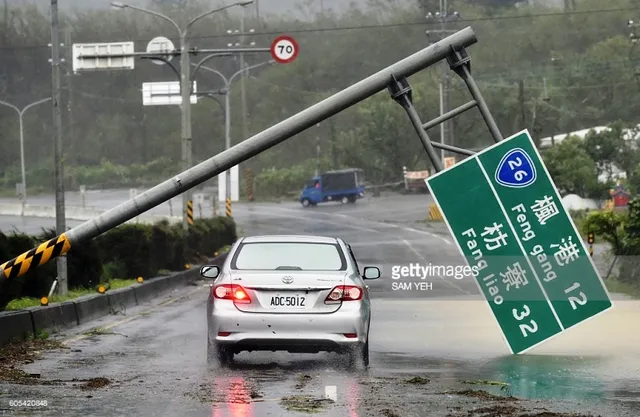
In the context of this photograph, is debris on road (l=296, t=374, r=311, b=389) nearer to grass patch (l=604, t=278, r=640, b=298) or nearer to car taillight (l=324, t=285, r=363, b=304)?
car taillight (l=324, t=285, r=363, b=304)

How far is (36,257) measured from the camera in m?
15.4

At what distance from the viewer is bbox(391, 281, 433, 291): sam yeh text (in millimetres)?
30427

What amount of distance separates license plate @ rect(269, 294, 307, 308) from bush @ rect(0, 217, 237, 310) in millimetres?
4333

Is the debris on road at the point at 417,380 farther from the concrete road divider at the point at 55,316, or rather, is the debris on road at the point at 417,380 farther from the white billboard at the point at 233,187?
the white billboard at the point at 233,187

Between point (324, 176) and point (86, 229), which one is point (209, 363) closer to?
point (86, 229)

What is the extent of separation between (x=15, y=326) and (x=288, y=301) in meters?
4.52

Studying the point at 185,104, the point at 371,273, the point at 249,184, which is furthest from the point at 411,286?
the point at 249,184

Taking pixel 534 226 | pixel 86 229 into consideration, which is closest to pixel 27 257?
pixel 86 229

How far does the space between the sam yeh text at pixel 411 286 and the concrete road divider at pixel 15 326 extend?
1489 centimetres

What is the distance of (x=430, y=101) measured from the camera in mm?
93688

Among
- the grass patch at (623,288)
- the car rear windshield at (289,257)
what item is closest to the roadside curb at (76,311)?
the car rear windshield at (289,257)

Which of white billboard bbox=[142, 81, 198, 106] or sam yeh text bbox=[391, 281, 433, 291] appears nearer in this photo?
sam yeh text bbox=[391, 281, 433, 291]

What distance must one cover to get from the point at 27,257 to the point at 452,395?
6637mm
